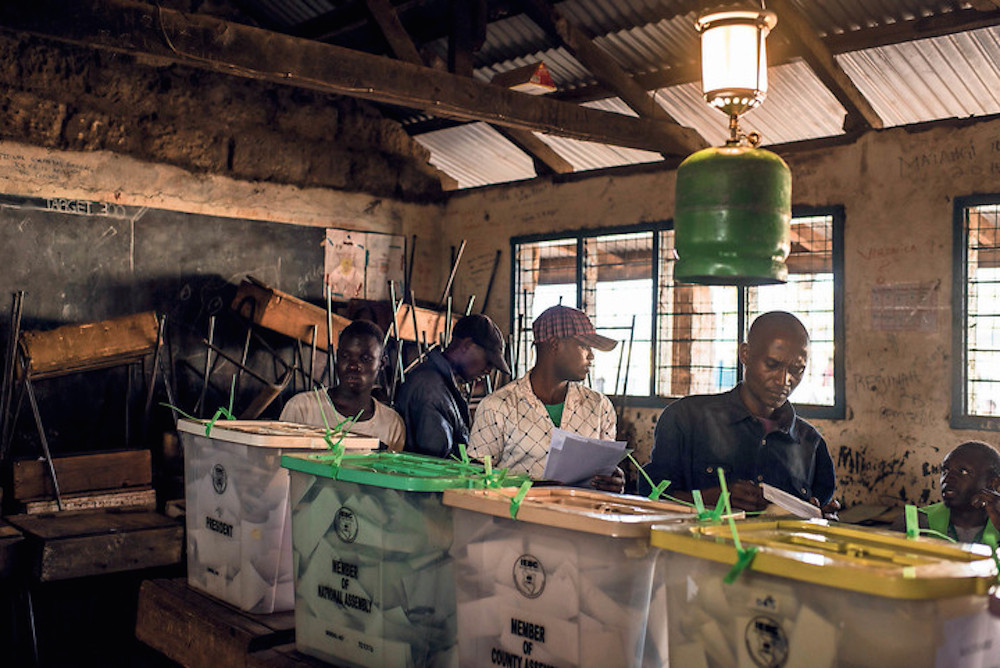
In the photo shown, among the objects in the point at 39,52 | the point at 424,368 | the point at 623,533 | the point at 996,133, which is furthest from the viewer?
the point at 39,52

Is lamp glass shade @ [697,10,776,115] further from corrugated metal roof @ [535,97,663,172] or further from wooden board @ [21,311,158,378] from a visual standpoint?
corrugated metal roof @ [535,97,663,172]

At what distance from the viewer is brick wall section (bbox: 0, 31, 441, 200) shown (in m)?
6.86

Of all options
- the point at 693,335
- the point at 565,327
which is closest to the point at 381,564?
the point at 565,327

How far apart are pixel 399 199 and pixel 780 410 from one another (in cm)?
641

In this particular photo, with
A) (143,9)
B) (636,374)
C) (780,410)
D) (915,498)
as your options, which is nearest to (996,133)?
(915,498)

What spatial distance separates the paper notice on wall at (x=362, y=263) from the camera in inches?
332

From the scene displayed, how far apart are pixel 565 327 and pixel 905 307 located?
3422 millimetres

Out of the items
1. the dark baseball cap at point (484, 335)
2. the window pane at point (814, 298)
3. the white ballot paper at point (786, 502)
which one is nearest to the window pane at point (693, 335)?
the window pane at point (814, 298)

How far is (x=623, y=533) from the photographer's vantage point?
1585 millimetres

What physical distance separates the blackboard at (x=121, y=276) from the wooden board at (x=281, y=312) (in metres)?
0.34

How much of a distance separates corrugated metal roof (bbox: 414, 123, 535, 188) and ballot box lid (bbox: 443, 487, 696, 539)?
22.2 ft

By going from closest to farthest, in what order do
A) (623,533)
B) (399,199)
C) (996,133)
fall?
(623,533)
(996,133)
(399,199)

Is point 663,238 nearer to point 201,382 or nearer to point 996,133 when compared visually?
point 996,133

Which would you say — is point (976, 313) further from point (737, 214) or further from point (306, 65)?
point (306, 65)
